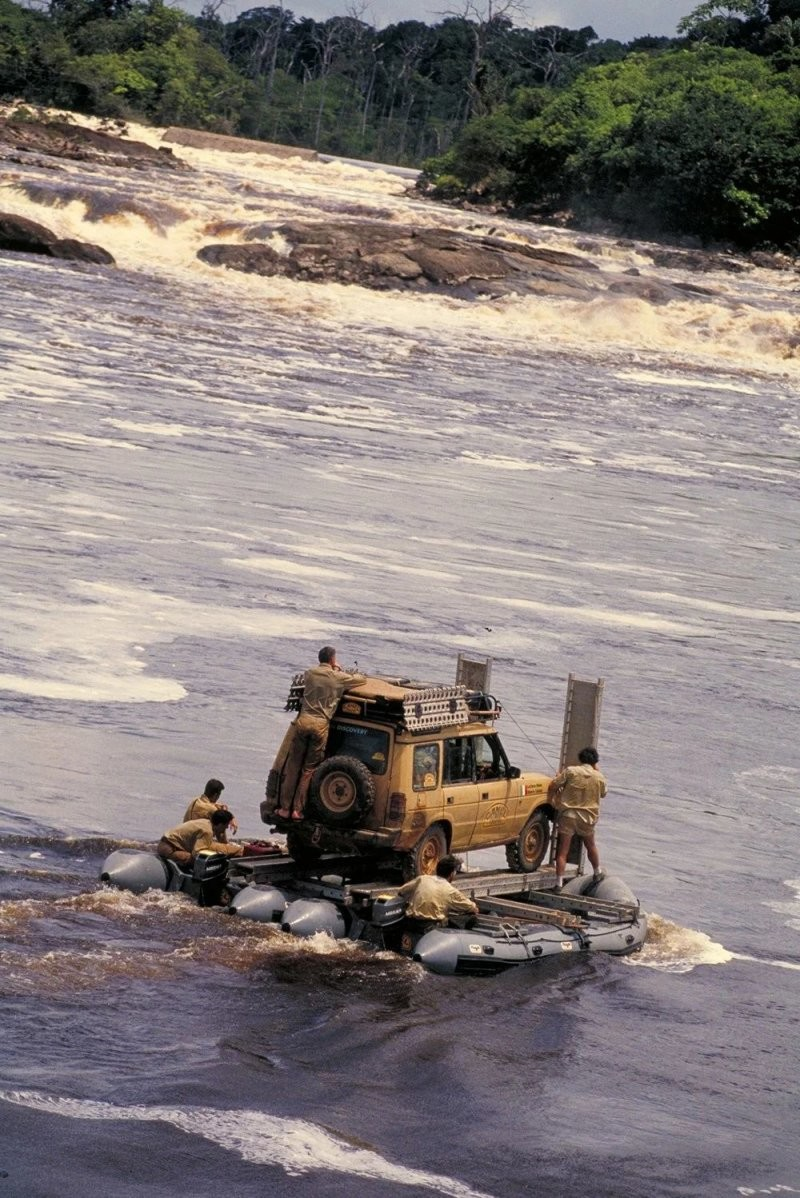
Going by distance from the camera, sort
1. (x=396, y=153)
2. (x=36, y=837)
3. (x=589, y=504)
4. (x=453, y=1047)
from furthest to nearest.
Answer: (x=396, y=153)
(x=589, y=504)
(x=36, y=837)
(x=453, y=1047)

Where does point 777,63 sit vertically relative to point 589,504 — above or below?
above

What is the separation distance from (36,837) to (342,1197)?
6835 mm

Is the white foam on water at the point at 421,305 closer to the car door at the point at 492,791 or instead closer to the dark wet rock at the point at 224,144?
the dark wet rock at the point at 224,144

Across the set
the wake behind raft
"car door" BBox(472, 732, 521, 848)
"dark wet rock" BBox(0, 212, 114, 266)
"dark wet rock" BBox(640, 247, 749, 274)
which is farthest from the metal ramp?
"dark wet rock" BBox(640, 247, 749, 274)

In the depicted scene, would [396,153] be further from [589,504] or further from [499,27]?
[589,504]

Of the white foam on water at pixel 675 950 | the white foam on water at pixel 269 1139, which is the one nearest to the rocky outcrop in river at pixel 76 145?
the white foam on water at pixel 675 950

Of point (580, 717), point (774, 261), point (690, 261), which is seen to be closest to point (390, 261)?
point (690, 261)

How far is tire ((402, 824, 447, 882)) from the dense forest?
7569 centimetres

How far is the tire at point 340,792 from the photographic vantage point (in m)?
15.7

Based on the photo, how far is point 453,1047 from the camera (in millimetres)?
14047

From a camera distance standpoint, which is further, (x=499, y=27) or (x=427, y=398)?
(x=499, y=27)

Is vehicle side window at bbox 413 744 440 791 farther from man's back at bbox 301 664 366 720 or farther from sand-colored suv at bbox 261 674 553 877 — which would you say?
man's back at bbox 301 664 366 720

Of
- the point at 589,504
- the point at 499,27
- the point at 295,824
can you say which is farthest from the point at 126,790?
the point at 499,27

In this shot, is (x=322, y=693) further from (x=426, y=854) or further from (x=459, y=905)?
(x=459, y=905)
